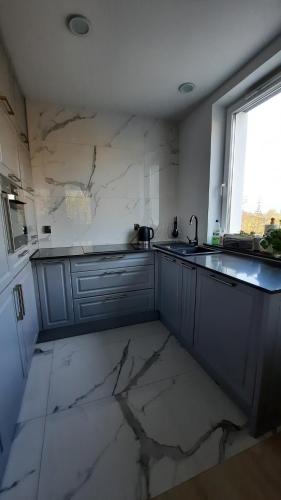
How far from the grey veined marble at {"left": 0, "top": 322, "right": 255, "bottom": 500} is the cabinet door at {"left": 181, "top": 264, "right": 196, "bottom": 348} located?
0.19 m

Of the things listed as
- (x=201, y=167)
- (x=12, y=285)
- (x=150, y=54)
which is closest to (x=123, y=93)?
(x=150, y=54)

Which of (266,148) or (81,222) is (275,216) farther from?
(81,222)

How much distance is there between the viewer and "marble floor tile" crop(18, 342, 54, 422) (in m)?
1.35

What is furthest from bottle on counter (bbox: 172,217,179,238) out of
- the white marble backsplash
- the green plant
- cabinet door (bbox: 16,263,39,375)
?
cabinet door (bbox: 16,263,39,375)

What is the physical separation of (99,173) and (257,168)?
5.31ft

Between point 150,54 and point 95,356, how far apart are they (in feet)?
7.92

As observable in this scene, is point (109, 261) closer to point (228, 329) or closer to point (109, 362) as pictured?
point (109, 362)

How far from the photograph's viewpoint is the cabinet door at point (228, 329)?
1202mm

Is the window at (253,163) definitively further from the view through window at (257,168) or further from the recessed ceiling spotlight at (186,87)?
the recessed ceiling spotlight at (186,87)

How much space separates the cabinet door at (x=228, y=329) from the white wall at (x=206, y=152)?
3.22 ft

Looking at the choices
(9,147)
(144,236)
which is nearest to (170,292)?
(144,236)

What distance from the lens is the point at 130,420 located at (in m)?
1.29

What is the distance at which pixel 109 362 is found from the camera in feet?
5.86

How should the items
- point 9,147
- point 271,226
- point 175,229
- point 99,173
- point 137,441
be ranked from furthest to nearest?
point 175,229 < point 99,173 < point 271,226 < point 9,147 < point 137,441
